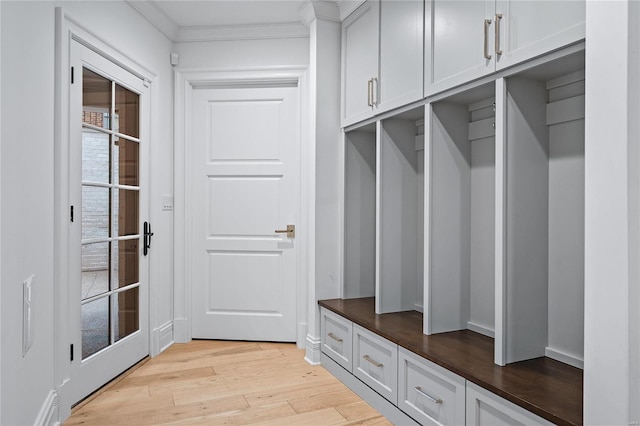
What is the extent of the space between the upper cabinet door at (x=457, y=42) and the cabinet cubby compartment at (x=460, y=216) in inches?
6.6

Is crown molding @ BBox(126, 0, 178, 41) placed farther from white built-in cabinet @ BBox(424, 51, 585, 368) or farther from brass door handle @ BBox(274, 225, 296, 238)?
white built-in cabinet @ BBox(424, 51, 585, 368)

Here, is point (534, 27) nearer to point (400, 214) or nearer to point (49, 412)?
point (400, 214)

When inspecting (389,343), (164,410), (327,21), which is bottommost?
(164,410)

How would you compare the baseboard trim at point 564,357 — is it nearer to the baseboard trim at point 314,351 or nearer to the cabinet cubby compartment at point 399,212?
the cabinet cubby compartment at point 399,212

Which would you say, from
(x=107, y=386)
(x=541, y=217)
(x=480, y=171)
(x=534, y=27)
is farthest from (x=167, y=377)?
(x=534, y=27)

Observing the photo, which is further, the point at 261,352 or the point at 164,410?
the point at 261,352

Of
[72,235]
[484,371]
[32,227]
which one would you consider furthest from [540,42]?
[72,235]

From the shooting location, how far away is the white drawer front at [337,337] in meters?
2.79

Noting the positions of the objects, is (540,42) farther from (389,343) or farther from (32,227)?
(32,227)

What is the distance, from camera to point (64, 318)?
2.38 m

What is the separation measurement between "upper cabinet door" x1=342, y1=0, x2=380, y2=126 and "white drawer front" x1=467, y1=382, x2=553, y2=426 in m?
1.73

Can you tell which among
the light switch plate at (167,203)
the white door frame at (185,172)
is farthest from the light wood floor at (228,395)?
the light switch plate at (167,203)

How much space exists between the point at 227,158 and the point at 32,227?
1.91m

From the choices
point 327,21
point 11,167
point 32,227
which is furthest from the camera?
point 327,21
